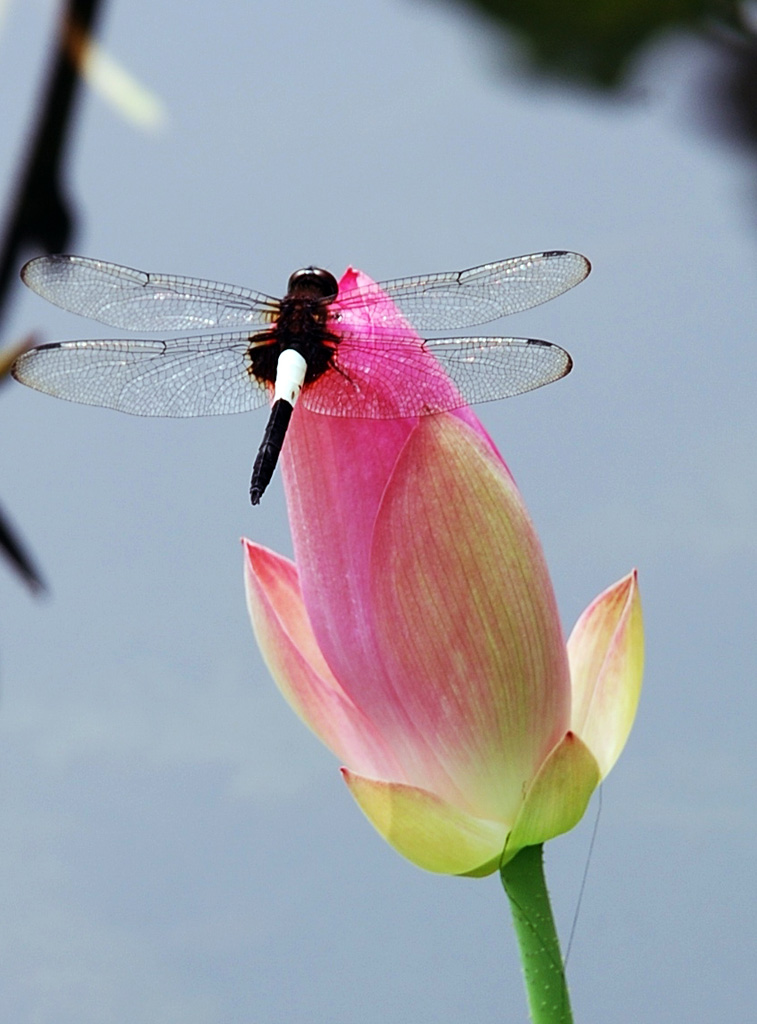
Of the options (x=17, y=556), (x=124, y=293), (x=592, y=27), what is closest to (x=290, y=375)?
(x=124, y=293)

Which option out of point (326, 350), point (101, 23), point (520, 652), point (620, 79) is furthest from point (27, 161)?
point (520, 652)

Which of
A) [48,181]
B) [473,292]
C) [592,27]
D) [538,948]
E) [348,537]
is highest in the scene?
[592,27]

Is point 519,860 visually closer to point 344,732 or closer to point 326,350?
point 344,732

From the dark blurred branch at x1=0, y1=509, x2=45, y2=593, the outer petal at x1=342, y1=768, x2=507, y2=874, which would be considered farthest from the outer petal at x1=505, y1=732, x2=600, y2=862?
the dark blurred branch at x1=0, y1=509, x2=45, y2=593

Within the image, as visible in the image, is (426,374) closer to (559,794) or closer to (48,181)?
(559,794)

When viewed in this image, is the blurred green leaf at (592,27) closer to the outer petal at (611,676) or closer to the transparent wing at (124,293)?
the transparent wing at (124,293)

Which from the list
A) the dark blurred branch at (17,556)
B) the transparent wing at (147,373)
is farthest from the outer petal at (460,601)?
the dark blurred branch at (17,556)
